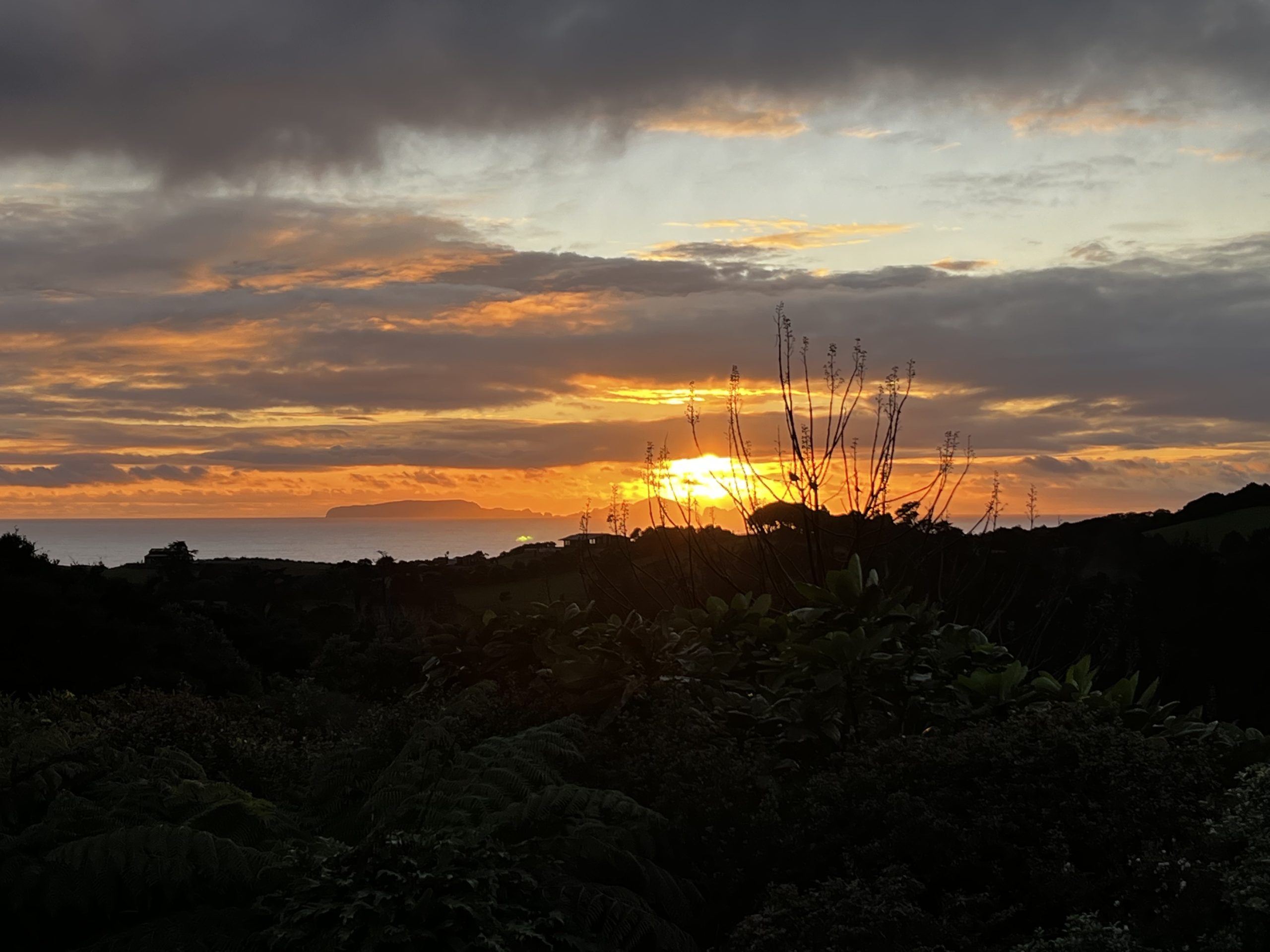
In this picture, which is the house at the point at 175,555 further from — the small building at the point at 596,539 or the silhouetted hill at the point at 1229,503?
the silhouetted hill at the point at 1229,503

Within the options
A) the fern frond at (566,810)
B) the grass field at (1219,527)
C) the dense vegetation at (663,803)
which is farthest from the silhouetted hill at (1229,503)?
the fern frond at (566,810)

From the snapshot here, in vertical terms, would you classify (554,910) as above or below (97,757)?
below

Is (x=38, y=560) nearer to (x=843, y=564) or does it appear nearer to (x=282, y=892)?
(x=843, y=564)

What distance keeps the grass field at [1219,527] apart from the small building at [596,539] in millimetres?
Result: 10978

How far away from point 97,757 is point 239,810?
151cm

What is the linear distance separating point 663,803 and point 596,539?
35.6 feet

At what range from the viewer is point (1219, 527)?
2423 cm

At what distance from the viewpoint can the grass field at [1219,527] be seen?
2233 cm

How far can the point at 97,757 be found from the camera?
7203mm

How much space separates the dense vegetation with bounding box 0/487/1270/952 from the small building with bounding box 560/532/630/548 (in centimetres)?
241

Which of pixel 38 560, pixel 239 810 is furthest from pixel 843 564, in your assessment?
pixel 38 560

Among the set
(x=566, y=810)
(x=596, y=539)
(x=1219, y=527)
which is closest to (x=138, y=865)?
(x=566, y=810)

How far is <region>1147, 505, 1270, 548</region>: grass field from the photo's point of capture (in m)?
22.3

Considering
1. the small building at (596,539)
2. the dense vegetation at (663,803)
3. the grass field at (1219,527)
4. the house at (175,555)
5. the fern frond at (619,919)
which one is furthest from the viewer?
the house at (175,555)
